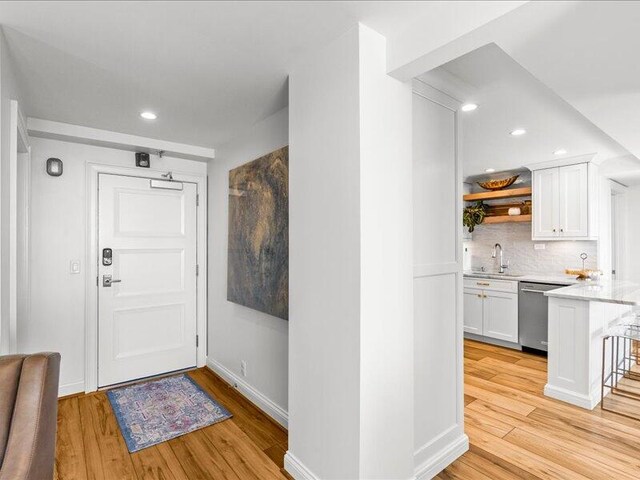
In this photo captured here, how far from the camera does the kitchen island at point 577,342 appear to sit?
2838mm

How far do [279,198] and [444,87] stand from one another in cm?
127

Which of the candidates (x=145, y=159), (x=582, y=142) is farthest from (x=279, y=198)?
(x=582, y=142)

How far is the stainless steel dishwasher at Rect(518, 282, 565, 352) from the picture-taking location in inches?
161

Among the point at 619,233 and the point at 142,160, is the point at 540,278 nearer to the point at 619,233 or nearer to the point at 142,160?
the point at 619,233

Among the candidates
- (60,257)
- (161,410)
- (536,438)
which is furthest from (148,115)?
(536,438)

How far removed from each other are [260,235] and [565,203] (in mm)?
3677

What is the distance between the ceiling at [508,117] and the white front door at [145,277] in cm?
277

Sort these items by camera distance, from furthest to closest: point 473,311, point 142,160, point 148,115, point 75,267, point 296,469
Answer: point 473,311 → point 142,160 → point 75,267 → point 148,115 → point 296,469

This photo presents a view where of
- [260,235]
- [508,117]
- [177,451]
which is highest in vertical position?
[508,117]

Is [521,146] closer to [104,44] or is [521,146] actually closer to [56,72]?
[104,44]

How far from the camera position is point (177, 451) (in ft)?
7.46

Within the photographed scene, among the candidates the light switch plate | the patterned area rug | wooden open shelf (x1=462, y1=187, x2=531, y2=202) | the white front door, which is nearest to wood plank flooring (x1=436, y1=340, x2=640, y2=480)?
the patterned area rug

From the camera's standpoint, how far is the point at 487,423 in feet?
8.54

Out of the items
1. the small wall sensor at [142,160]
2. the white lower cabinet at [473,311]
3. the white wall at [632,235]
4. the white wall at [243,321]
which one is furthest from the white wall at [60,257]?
the white wall at [632,235]
